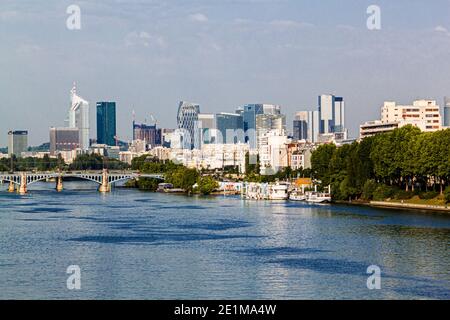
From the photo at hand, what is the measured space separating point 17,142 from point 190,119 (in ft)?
79.2

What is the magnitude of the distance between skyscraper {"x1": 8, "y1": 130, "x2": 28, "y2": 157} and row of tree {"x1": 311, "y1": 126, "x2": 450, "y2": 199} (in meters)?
67.2

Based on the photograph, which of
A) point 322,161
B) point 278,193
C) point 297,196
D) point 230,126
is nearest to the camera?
point 297,196

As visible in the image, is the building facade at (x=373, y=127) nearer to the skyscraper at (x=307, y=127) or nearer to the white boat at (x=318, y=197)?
the white boat at (x=318, y=197)

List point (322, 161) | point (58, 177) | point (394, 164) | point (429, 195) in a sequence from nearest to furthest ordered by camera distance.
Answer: point (429, 195), point (394, 164), point (322, 161), point (58, 177)

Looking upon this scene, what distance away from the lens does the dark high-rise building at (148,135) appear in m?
137

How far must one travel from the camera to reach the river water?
15.2 meters

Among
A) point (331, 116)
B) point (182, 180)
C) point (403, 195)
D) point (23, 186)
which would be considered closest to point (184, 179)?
point (182, 180)

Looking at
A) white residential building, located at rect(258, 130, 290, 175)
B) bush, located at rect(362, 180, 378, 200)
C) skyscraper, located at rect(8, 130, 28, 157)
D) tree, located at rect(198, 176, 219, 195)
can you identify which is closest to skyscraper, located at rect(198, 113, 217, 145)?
skyscraper, located at rect(8, 130, 28, 157)

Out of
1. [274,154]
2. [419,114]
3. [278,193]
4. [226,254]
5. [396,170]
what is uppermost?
[419,114]

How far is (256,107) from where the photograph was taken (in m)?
111

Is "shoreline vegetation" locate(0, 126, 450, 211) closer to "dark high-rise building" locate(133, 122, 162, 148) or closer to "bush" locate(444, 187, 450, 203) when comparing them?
"bush" locate(444, 187, 450, 203)

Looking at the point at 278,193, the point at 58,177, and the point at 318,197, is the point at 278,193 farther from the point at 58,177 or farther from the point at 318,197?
the point at 58,177

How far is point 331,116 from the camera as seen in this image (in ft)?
316

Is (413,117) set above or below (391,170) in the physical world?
above
